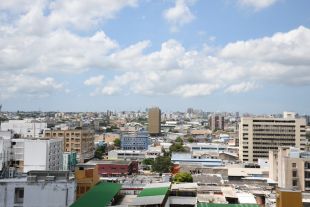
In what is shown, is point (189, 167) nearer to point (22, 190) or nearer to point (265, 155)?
point (265, 155)

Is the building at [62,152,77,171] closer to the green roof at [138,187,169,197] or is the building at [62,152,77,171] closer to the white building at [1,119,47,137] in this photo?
the white building at [1,119,47,137]

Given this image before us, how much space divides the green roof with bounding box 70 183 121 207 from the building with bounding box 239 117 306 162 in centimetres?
3744

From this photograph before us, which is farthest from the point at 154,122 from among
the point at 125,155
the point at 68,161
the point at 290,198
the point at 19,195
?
the point at 290,198

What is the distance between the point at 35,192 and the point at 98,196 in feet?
8.76

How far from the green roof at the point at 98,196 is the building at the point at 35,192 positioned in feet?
2.20

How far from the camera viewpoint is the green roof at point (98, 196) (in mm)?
15555

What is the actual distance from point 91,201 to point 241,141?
41.2 m

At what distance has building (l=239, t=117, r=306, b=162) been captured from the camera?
5325 centimetres

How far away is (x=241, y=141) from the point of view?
54969 mm

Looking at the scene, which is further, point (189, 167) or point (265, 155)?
point (265, 155)

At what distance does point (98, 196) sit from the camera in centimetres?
1698

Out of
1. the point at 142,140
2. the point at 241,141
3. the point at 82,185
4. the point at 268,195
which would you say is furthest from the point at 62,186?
the point at 142,140

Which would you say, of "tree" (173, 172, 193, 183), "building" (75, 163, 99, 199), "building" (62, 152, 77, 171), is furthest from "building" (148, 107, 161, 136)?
"building" (75, 163, 99, 199)

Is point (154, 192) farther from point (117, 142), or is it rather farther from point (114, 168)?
point (117, 142)
